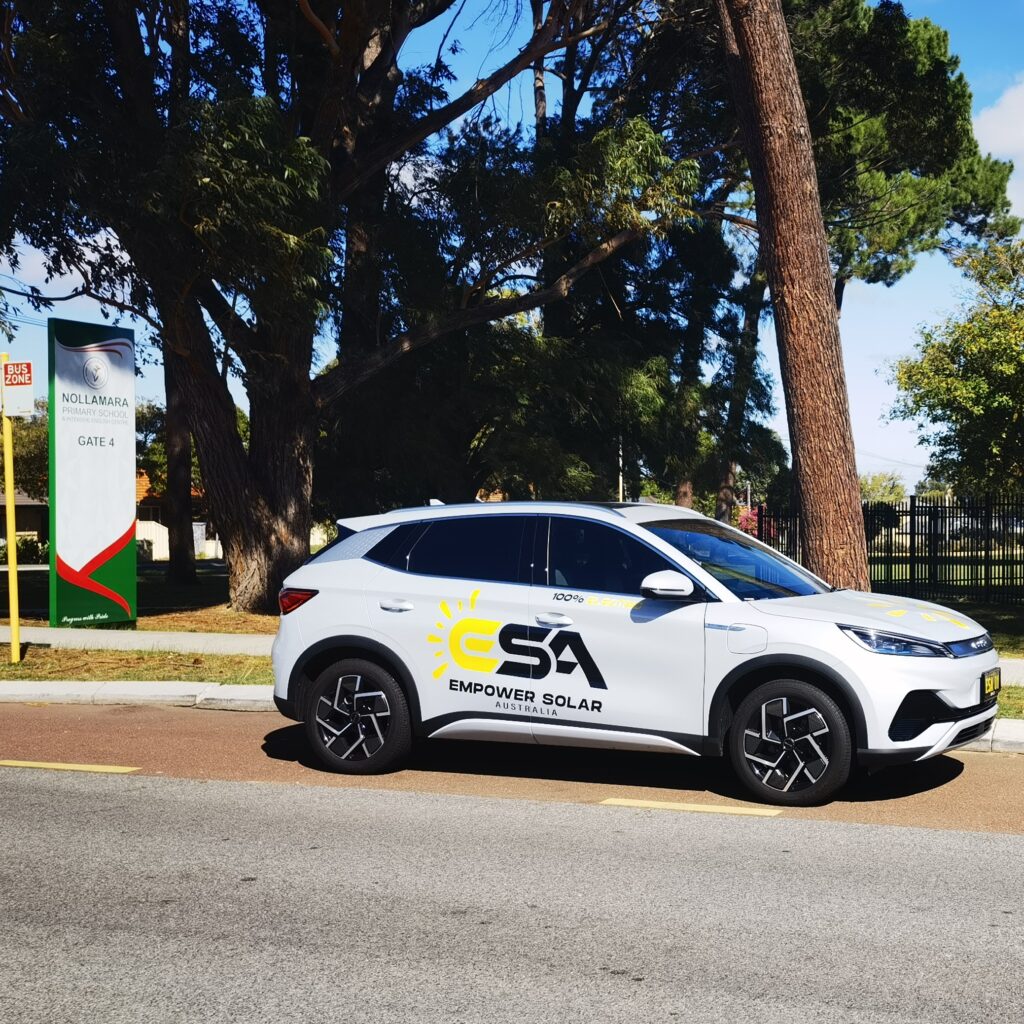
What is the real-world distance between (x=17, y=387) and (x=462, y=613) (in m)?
7.89

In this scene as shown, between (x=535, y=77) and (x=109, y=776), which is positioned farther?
(x=535, y=77)

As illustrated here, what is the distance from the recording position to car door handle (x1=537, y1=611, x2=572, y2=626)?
7719 mm

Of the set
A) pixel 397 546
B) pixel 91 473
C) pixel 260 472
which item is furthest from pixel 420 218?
pixel 397 546

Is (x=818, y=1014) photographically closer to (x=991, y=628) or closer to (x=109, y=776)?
(x=109, y=776)

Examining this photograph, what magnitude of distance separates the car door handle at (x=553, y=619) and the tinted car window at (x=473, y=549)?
0.35m

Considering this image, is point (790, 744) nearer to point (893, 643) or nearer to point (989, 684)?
point (893, 643)

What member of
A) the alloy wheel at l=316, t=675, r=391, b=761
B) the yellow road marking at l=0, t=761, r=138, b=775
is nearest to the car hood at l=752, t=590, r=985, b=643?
the alloy wheel at l=316, t=675, r=391, b=761

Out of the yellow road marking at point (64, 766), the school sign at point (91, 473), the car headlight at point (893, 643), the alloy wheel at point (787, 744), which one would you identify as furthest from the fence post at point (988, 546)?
the yellow road marking at point (64, 766)

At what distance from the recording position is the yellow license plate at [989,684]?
749cm

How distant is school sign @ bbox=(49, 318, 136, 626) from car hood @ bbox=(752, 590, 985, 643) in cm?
1182

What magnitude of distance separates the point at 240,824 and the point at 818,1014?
12.4 ft

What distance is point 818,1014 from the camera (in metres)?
4.21

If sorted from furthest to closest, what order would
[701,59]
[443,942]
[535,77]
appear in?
[535,77] < [701,59] < [443,942]

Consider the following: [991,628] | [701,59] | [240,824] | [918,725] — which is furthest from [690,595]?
[701,59]
